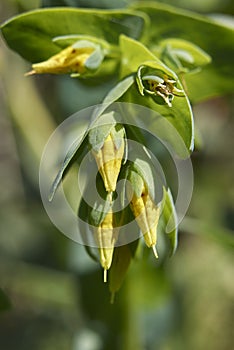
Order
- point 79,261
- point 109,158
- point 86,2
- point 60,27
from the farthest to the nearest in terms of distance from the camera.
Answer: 1. point 79,261
2. point 86,2
3. point 60,27
4. point 109,158

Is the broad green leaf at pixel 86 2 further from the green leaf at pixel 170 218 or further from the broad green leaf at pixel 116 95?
the green leaf at pixel 170 218

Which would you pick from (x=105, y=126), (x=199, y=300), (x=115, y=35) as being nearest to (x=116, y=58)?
(x=115, y=35)

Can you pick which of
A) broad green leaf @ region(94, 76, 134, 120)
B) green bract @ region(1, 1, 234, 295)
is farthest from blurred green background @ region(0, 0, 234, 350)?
broad green leaf @ region(94, 76, 134, 120)

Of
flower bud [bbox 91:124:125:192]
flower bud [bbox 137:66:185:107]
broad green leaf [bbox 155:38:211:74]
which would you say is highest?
flower bud [bbox 137:66:185:107]

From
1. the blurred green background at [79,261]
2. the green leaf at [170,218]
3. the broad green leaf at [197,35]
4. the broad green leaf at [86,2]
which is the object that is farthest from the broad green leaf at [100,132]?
the blurred green background at [79,261]

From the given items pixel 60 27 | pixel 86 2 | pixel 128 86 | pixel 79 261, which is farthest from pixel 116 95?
pixel 79 261

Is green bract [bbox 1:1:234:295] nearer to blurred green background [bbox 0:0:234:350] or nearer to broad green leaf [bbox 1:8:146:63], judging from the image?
broad green leaf [bbox 1:8:146:63]

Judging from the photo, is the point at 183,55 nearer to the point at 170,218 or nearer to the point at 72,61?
the point at 72,61
